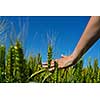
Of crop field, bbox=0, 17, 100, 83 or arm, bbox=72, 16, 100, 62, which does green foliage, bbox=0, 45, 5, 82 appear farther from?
arm, bbox=72, 16, 100, 62

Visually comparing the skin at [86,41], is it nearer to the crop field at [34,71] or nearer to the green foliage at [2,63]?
the crop field at [34,71]

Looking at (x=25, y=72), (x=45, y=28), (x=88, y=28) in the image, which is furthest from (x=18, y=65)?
(x=88, y=28)

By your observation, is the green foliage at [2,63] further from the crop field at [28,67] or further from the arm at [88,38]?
the arm at [88,38]

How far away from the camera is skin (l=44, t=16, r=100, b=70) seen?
3318 millimetres

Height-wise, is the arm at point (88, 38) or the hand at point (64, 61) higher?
the arm at point (88, 38)

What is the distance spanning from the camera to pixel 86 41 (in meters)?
3.35

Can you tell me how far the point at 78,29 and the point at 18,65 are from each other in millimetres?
446

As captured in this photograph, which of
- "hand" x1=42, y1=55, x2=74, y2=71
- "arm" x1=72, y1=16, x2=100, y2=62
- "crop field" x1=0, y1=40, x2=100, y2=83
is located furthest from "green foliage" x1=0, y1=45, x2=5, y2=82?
"arm" x1=72, y1=16, x2=100, y2=62

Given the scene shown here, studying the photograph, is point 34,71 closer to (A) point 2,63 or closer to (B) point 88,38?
(A) point 2,63

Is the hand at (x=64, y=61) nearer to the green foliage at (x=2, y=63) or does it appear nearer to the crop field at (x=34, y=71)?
the crop field at (x=34, y=71)

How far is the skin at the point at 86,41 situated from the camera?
3318mm

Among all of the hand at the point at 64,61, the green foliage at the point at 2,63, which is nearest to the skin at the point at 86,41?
the hand at the point at 64,61
